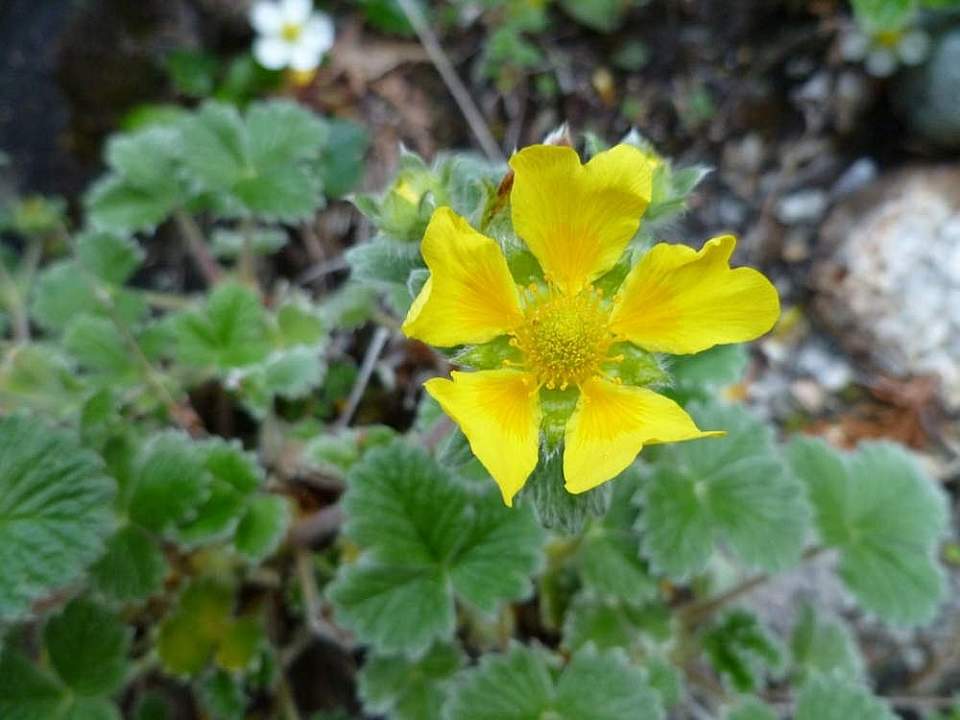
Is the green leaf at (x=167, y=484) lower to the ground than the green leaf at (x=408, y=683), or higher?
higher

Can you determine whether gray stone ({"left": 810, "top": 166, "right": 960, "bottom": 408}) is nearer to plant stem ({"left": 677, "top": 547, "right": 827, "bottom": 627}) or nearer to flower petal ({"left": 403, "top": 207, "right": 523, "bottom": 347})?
plant stem ({"left": 677, "top": 547, "right": 827, "bottom": 627})

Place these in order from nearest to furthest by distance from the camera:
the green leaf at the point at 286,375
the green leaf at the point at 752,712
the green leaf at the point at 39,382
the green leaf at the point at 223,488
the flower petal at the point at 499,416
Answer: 1. the flower petal at the point at 499,416
2. the green leaf at the point at 223,488
3. the green leaf at the point at 752,712
4. the green leaf at the point at 286,375
5. the green leaf at the point at 39,382

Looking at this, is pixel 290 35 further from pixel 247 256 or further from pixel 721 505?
pixel 721 505

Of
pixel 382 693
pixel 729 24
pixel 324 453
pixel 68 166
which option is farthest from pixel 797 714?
pixel 68 166

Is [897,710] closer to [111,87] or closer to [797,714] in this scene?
[797,714]

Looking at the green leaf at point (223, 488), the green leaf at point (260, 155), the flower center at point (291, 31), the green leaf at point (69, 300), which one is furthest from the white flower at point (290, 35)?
the green leaf at point (223, 488)

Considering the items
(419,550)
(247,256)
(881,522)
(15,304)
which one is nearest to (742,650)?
(881,522)

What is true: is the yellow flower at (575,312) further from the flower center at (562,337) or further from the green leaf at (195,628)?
the green leaf at (195,628)
